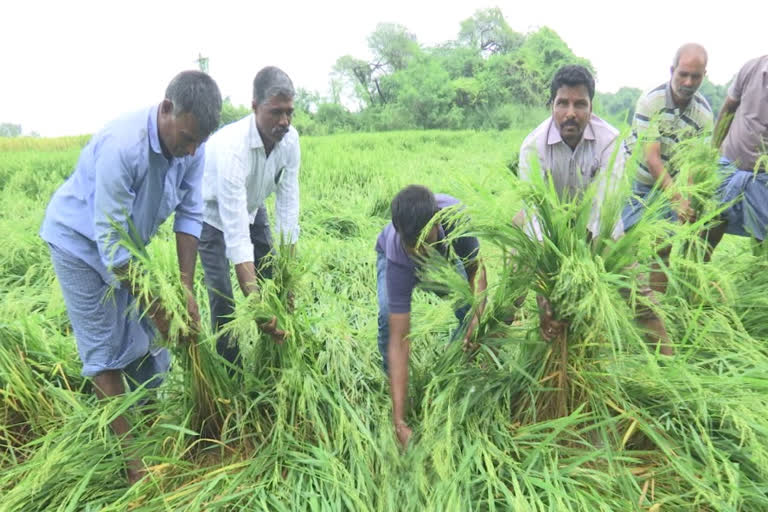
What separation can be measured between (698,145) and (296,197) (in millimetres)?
1918

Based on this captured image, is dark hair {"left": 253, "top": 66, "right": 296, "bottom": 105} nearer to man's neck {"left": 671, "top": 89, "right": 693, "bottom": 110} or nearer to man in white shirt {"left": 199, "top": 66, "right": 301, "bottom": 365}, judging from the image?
man in white shirt {"left": 199, "top": 66, "right": 301, "bottom": 365}

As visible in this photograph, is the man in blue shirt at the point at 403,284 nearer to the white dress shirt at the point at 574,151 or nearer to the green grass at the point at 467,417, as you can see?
the green grass at the point at 467,417

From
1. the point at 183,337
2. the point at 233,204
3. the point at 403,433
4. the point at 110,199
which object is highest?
the point at 110,199

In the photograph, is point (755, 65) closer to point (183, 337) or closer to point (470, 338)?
point (470, 338)

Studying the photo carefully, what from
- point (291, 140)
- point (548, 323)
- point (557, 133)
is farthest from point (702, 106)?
point (291, 140)

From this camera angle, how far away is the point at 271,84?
2.15 meters

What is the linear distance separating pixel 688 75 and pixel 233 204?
2.40m

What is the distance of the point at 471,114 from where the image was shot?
68.7 ft

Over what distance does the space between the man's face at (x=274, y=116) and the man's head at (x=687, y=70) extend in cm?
204

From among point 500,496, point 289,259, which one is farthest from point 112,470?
point 500,496

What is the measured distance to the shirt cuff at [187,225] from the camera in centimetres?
207

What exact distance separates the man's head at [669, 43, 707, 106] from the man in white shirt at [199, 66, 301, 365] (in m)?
2.03

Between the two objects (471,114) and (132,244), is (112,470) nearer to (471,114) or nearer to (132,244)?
(132,244)

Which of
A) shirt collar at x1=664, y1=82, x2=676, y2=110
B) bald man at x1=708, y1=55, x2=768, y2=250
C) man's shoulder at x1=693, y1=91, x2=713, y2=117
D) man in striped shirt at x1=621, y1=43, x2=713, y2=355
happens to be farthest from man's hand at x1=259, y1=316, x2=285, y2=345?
man's shoulder at x1=693, y1=91, x2=713, y2=117
